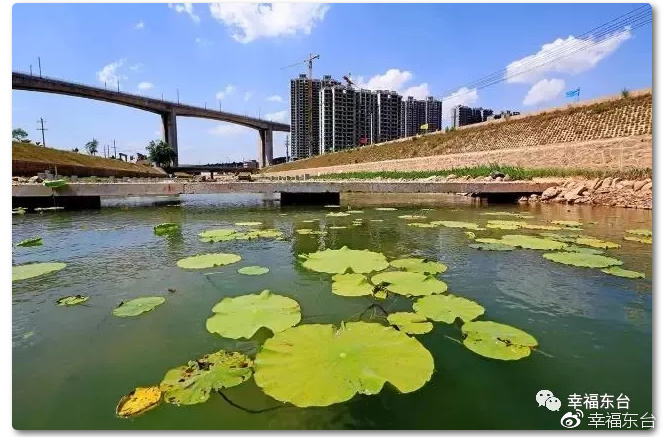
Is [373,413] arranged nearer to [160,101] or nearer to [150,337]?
[150,337]

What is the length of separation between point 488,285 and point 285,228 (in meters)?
4.61

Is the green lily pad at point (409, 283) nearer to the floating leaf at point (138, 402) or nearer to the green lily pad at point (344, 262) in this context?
the green lily pad at point (344, 262)

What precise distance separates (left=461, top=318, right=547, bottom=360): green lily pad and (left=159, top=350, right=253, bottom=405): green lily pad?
1.38 m

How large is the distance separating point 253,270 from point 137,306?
125cm

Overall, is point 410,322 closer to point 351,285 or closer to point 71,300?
point 351,285

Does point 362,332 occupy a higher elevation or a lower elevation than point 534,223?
lower

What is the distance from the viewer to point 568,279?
351 cm

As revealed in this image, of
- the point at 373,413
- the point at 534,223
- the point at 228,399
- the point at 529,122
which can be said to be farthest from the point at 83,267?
the point at 529,122

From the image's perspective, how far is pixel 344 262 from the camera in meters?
4.05

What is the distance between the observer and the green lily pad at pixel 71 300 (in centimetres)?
300

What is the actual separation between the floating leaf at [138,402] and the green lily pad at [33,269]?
309 cm

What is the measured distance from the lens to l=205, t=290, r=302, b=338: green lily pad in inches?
91.7

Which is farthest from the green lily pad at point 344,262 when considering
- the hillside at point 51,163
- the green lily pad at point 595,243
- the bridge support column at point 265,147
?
the bridge support column at point 265,147

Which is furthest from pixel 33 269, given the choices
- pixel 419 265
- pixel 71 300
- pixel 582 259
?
pixel 582 259
